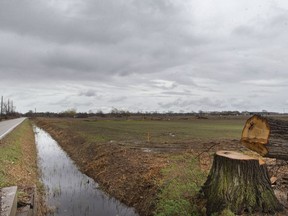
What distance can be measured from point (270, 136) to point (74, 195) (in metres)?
8.07

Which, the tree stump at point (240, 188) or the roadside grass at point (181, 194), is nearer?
the tree stump at point (240, 188)

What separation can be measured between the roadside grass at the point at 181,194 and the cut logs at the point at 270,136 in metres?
1.84

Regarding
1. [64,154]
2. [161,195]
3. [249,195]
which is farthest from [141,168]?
[64,154]

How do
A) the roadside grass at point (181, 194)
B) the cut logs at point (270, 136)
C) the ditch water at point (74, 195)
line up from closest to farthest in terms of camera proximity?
the cut logs at point (270, 136) < the roadside grass at point (181, 194) < the ditch water at point (74, 195)

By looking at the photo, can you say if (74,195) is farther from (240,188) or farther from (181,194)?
(240,188)

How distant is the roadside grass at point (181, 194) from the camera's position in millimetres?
7816

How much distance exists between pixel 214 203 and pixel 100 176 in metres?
8.72

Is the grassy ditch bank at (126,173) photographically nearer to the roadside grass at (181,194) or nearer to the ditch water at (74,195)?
the ditch water at (74,195)

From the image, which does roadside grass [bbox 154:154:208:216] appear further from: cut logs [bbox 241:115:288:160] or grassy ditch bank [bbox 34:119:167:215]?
cut logs [bbox 241:115:288:160]

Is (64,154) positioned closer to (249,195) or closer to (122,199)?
(122,199)

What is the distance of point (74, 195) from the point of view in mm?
12930

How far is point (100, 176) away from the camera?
15430mm

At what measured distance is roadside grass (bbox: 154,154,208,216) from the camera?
7816mm

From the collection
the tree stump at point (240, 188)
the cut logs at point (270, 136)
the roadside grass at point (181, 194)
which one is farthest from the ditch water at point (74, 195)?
the cut logs at point (270, 136)
